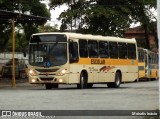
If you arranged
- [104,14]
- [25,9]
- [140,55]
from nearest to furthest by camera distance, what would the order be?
[25,9] → [140,55] → [104,14]

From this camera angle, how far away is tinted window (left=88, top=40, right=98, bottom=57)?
30016mm

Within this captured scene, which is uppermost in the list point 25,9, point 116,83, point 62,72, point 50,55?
point 25,9

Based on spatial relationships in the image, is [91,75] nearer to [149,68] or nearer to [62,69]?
[62,69]

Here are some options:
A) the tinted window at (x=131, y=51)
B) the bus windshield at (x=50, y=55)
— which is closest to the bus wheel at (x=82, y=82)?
the bus windshield at (x=50, y=55)

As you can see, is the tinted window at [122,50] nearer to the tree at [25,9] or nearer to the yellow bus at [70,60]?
the yellow bus at [70,60]

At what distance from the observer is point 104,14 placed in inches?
1970

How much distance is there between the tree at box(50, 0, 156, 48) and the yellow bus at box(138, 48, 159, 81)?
3039 millimetres

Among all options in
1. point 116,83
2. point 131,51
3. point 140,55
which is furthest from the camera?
point 140,55

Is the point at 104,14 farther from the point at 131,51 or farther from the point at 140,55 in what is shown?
the point at 131,51

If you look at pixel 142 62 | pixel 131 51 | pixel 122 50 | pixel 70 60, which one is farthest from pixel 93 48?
pixel 142 62

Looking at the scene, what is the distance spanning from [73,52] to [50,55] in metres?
1.22

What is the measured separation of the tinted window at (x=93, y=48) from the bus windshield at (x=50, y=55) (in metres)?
2.38

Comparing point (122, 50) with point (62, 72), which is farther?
point (122, 50)

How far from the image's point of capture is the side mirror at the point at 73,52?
92.6 feet
